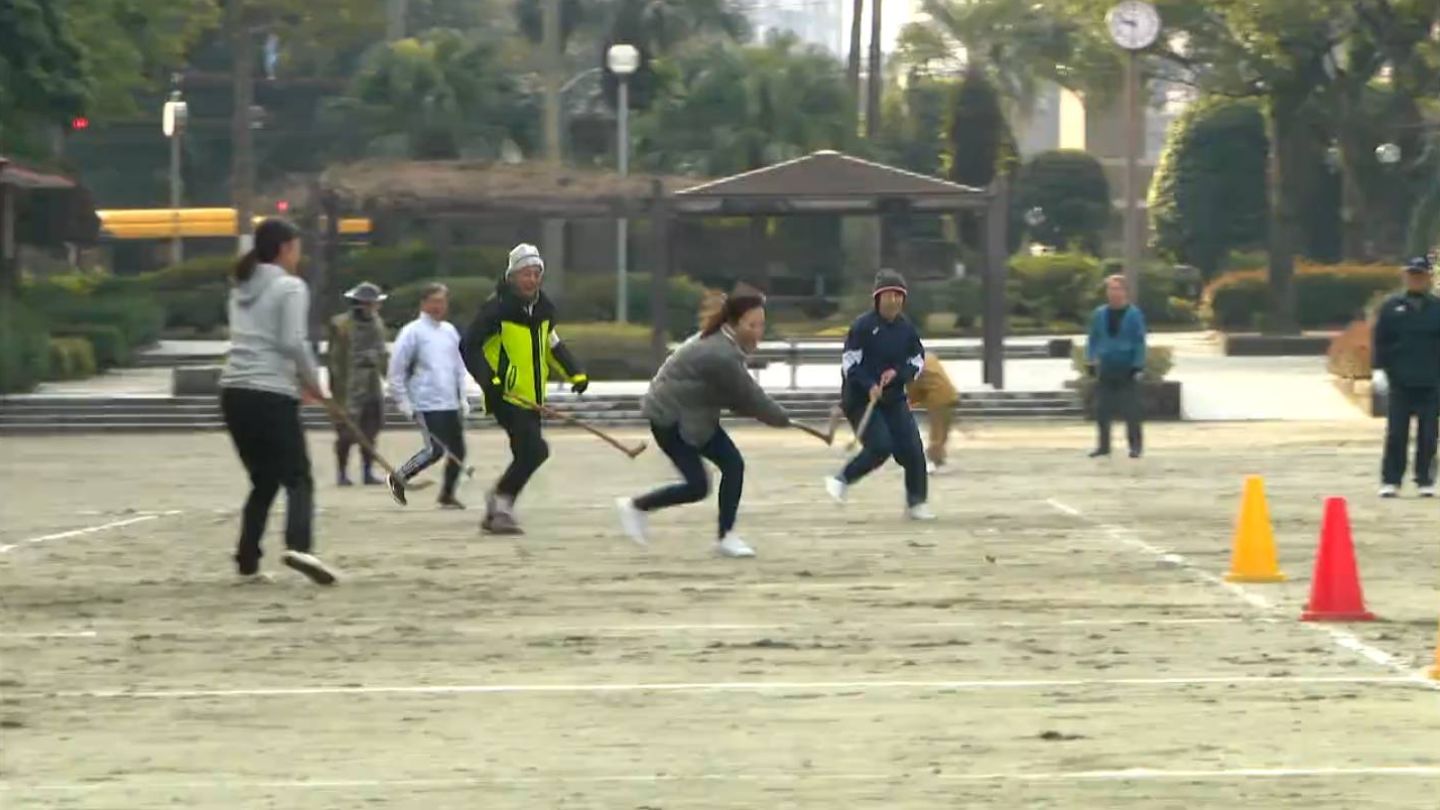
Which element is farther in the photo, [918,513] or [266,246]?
[918,513]

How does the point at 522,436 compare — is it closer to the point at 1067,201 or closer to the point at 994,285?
the point at 994,285

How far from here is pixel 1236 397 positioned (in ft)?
133

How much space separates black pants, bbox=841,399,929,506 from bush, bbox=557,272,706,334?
31769mm

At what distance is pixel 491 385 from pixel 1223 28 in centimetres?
4201

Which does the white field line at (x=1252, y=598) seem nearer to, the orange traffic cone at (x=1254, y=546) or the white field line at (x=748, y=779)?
the orange traffic cone at (x=1254, y=546)

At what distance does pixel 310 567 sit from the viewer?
607 inches

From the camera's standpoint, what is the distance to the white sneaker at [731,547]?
685 inches

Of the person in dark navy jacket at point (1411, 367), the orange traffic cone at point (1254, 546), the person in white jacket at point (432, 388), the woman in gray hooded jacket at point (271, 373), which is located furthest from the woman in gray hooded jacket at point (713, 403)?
the person in dark navy jacket at point (1411, 367)

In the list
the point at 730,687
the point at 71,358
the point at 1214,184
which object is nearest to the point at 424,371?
the point at 730,687

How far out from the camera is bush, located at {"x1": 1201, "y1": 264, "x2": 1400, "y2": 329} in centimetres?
6084

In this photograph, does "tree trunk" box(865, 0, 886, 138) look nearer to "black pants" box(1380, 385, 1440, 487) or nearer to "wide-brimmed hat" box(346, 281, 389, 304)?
"wide-brimmed hat" box(346, 281, 389, 304)

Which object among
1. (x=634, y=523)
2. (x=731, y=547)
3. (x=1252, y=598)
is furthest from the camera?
(x=634, y=523)

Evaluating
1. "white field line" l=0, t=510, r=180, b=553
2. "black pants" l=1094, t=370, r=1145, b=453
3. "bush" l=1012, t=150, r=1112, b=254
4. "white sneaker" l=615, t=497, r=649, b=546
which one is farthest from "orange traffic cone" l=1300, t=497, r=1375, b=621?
"bush" l=1012, t=150, r=1112, b=254

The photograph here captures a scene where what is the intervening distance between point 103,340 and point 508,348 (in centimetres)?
2994
